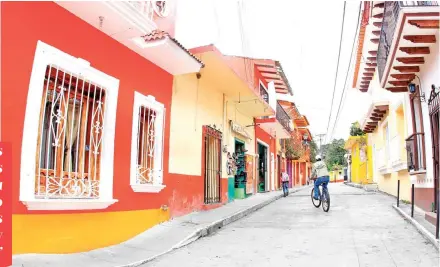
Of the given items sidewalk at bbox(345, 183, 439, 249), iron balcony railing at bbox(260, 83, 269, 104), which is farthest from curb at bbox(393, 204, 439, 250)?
iron balcony railing at bbox(260, 83, 269, 104)

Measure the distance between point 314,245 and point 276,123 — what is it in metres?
13.2

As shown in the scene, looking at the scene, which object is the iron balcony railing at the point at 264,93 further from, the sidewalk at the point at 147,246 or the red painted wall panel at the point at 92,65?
the red painted wall panel at the point at 92,65

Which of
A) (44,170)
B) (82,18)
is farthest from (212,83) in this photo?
(44,170)

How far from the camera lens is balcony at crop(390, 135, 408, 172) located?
1227 cm

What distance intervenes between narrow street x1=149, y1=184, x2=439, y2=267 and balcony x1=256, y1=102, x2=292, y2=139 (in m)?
9.01

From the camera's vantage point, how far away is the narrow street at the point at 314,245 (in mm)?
5375

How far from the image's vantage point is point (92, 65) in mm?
5980

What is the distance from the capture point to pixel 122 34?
6.44 meters

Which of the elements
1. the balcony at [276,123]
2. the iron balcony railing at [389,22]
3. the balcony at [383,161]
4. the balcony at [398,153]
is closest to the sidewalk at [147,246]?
the iron balcony railing at [389,22]

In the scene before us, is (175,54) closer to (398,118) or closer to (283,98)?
(398,118)

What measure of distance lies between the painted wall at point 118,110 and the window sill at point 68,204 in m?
0.08

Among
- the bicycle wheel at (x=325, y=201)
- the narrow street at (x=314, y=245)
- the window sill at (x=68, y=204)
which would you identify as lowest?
the narrow street at (x=314, y=245)

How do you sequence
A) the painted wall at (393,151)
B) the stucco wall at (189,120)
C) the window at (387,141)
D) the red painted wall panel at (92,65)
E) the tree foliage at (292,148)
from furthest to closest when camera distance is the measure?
the tree foliage at (292,148) → the window at (387,141) → the painted wall at (393,151) → the stucco wall at (189,120) → the red painted wall panel at (92,65)

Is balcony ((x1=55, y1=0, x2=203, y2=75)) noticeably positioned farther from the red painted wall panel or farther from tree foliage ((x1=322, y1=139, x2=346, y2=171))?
tree foliage ((x1=322, y1=139, x2=346, y2=171))
